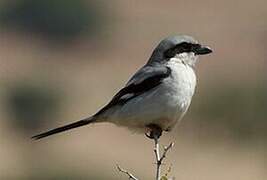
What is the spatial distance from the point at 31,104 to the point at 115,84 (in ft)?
7.37

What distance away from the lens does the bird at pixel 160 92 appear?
263 inches

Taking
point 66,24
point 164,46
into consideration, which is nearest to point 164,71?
point 164,46

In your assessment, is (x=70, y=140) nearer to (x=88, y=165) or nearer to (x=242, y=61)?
(x=88, y=165)

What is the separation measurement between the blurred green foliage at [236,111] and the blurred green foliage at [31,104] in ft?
11.4

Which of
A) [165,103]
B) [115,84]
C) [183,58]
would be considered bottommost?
[165,103]

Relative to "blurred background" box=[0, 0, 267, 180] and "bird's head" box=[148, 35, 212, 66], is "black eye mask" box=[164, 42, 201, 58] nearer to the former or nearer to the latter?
"bird's head" box=[148, 35, 212, 66]

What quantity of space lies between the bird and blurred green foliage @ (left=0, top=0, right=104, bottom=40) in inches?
1062

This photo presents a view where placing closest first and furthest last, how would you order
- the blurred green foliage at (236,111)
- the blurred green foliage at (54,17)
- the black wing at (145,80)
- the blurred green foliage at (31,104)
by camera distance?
the black wing at (145,80) → the blurred green foliage at (236,111) → the blurred green foliage at (31,104) → the blurred green foliage at (54,17)

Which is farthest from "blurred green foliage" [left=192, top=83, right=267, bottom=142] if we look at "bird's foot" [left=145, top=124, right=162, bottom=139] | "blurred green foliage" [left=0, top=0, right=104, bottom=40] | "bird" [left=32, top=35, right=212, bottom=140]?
"bird's foot" [left=145, top=124, right=162, bottom=139]

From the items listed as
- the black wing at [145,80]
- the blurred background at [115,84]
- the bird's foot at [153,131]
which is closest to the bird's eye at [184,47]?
the black wing at [145,80]

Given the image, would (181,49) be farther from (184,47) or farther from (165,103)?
(165,103)

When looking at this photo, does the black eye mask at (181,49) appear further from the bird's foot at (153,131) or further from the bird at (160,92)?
the bird's foot at (153,131)

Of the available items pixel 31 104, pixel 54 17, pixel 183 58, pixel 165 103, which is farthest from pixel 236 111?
pixel 165 103

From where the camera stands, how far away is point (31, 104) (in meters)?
26.2
